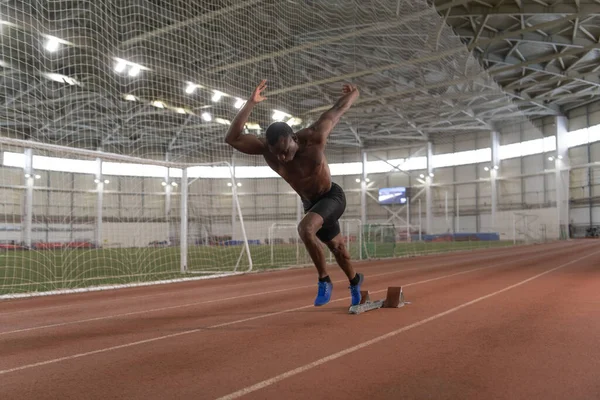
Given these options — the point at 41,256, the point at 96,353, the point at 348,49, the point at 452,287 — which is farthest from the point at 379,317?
the point at 348,49

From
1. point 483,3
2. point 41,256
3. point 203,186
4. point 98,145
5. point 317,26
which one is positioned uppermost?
point 483,3

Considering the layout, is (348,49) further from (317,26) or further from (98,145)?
(98,145)

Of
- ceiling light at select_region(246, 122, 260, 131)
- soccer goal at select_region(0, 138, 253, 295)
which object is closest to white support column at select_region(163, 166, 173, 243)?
soccer goal at select_region(0, 138, 253, 295)

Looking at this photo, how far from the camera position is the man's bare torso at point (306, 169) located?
502 centimetres

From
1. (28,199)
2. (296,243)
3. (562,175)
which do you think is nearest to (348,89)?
(296,243)

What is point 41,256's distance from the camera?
20719 millimetres

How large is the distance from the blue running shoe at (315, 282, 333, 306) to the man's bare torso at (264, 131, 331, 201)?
102cm

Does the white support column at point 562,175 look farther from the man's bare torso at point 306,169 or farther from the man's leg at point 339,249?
the man's bare torso at point 306,169

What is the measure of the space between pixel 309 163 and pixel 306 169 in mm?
83

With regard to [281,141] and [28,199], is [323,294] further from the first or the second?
[28,199]

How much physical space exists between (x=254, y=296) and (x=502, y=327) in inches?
171

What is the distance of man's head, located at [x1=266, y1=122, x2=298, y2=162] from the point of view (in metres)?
4.64

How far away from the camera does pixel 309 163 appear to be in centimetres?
507

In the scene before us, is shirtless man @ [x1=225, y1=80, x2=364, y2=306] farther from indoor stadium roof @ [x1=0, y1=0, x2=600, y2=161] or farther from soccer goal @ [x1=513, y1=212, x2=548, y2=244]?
soccer goal @ [x1=513, y1=212, x2=548, y2=244]
